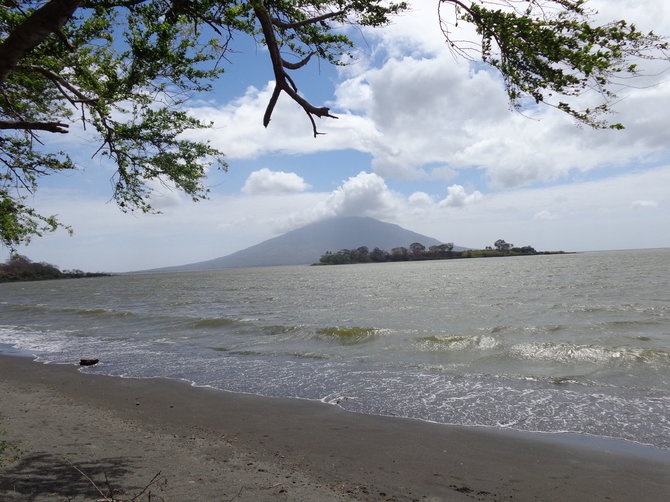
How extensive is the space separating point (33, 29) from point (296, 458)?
589 cm

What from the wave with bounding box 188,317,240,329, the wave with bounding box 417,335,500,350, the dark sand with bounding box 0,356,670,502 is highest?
the dark sand with bounding box 0,356,670,502

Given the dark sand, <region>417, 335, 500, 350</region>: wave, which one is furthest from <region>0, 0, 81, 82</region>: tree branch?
<region>417, 335, 500, 350</region>: wave

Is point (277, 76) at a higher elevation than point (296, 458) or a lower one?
higher

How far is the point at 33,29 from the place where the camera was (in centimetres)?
Answer: 338

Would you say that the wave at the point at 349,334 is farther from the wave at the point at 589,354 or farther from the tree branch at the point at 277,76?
the tree branch at the point at 277,76

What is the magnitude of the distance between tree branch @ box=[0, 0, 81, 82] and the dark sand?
13.4 feet

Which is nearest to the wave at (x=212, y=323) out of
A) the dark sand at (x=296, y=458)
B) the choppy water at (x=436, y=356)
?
the choppy water at (x=436, y=356)

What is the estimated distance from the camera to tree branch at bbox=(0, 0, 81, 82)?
336 centimetres

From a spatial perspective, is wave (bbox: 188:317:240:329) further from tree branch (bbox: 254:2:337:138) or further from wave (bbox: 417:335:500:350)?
tree branch (bbox: 254:2:337:138)

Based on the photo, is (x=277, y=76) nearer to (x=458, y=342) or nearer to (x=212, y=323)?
(x=458, y=342)

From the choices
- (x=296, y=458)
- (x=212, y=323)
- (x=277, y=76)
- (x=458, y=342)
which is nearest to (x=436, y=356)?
(x=458, y=342)

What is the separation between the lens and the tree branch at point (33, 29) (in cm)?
336

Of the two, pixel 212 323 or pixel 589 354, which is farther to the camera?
pixel 212 323

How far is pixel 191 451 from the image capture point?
20.4 ft
